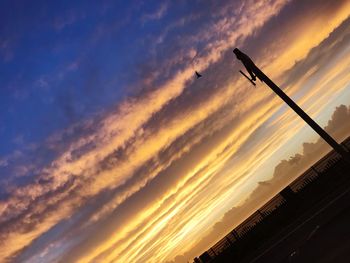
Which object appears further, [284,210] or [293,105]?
[284,210]

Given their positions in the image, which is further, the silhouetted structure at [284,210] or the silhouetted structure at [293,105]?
the silhouetted structure at [284,210]

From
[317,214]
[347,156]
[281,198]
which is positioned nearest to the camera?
[347,156]

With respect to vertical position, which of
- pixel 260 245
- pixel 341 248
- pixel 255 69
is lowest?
pixel 341 248

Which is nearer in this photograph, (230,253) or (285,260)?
(285,260)

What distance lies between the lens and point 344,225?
15.5 meters

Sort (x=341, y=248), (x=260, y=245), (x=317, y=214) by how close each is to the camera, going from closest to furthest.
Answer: (x=341, y=248) < (x=317, y=214) < (x=260, y=245)

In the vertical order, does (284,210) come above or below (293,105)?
below

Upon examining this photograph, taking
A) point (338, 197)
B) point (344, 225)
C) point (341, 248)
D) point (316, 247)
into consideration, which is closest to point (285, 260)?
point (316, 247)

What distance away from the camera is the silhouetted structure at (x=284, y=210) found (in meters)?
25.9

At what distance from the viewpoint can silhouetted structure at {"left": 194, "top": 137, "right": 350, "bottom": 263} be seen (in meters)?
25.9

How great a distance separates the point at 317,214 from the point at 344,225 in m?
6.33

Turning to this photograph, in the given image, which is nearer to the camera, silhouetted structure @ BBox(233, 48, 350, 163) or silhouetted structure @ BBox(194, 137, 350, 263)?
silhouetted structure @ BBox(233, 48, 350, 163)

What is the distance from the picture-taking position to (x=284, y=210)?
27.9 meters

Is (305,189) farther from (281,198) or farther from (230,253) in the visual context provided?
(230,253)
